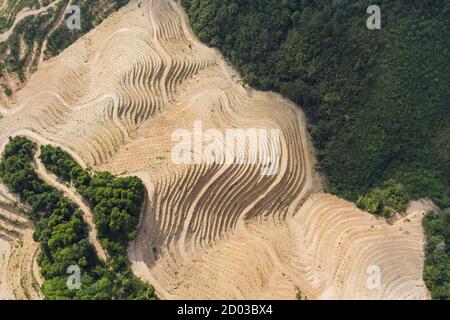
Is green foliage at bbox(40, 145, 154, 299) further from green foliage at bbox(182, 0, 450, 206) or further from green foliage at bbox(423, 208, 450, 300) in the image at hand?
green foliage at bbox(423, 208, 450, 300)

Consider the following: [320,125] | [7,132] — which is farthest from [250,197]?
[7,132]

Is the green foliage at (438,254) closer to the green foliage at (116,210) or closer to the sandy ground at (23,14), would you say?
the green foliage at (116,210)

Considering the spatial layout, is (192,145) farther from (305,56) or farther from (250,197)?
(305,56)

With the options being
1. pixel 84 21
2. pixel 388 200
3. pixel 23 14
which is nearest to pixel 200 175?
pixel 388 200

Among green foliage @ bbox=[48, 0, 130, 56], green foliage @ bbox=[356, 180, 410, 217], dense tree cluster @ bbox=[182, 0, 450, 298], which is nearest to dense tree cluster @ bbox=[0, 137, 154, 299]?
green foliage @ bbox=[48, 0, 130, 56]

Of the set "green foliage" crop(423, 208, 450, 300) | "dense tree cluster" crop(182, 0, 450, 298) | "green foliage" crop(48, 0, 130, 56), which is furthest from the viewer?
"green foliage" crop(48, 0, 130, 56)

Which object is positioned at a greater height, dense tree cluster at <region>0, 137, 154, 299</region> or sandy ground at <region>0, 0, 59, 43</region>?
sandy ground at <region>0, 0, 59, 43</region>
